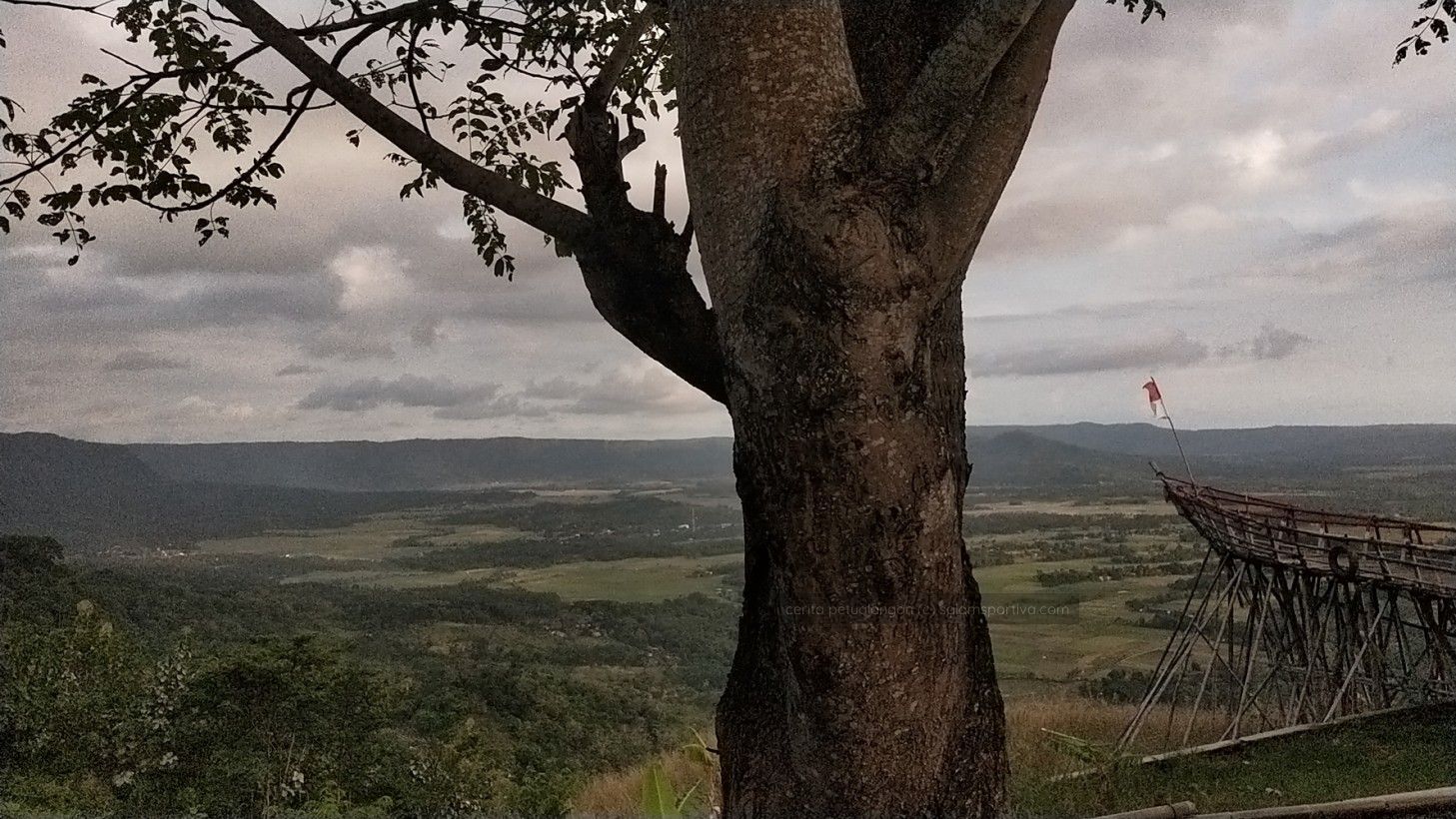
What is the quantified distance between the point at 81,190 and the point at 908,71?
3.10 meters

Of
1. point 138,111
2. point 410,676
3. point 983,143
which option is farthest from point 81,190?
point 410,676

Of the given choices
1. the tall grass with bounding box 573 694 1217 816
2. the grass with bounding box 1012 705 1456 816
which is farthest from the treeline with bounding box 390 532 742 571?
the grass with bounding box 1012 705 1456 816

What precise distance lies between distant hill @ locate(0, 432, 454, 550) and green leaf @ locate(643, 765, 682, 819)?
786 centimetres

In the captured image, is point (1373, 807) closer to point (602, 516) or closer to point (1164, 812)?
point (1164, 812)

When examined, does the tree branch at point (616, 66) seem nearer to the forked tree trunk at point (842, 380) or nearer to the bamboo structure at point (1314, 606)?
the forked tree trunk at point (842, 380)

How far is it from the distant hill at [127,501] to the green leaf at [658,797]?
25.8 ft

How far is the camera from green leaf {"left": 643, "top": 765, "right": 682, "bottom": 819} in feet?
6.33

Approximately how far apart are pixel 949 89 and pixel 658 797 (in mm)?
1579

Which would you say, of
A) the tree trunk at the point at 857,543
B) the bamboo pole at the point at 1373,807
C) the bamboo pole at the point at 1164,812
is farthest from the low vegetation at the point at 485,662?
the bamboo pole at the point at 1373,807

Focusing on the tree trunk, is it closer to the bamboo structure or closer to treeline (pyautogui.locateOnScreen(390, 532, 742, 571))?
the bamboo structure

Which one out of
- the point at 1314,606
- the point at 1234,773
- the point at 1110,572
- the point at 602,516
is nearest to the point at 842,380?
the point at 1234,773

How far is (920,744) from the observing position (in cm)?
195

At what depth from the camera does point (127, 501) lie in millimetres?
10414

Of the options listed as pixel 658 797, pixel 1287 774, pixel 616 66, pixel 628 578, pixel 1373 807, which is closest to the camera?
pixel 658 797
